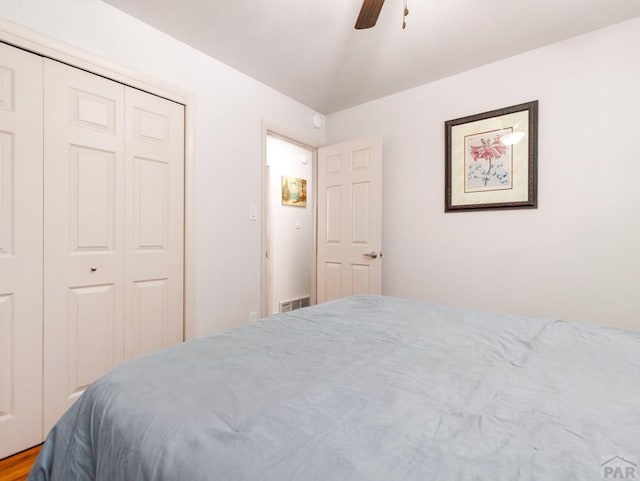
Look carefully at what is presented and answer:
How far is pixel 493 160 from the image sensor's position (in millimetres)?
2514

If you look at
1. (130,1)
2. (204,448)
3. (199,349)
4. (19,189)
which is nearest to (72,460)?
(199,349)

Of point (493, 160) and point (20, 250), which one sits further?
point (493, 160)

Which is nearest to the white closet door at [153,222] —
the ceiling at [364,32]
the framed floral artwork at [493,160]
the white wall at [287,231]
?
the ceiling at [364,32]

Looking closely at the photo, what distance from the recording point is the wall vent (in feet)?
13.0

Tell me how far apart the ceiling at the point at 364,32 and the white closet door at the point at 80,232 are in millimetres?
663

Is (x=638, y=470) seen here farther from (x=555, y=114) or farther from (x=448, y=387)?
(x=555, y=114)

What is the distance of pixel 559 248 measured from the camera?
2236 millimetres

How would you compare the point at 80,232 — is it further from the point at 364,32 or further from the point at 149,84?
the point at 364,32

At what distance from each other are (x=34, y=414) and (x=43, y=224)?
1.00 m

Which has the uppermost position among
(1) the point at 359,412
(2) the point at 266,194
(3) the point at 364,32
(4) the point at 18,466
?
(3) the point at 364,32

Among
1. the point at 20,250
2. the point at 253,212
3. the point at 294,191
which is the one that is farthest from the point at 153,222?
the point at 294,191

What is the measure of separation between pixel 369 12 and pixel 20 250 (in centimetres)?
211

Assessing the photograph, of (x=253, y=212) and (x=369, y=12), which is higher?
(x=369, y=12)

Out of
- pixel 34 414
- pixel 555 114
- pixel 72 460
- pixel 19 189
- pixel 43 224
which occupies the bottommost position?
pixel 34 414
